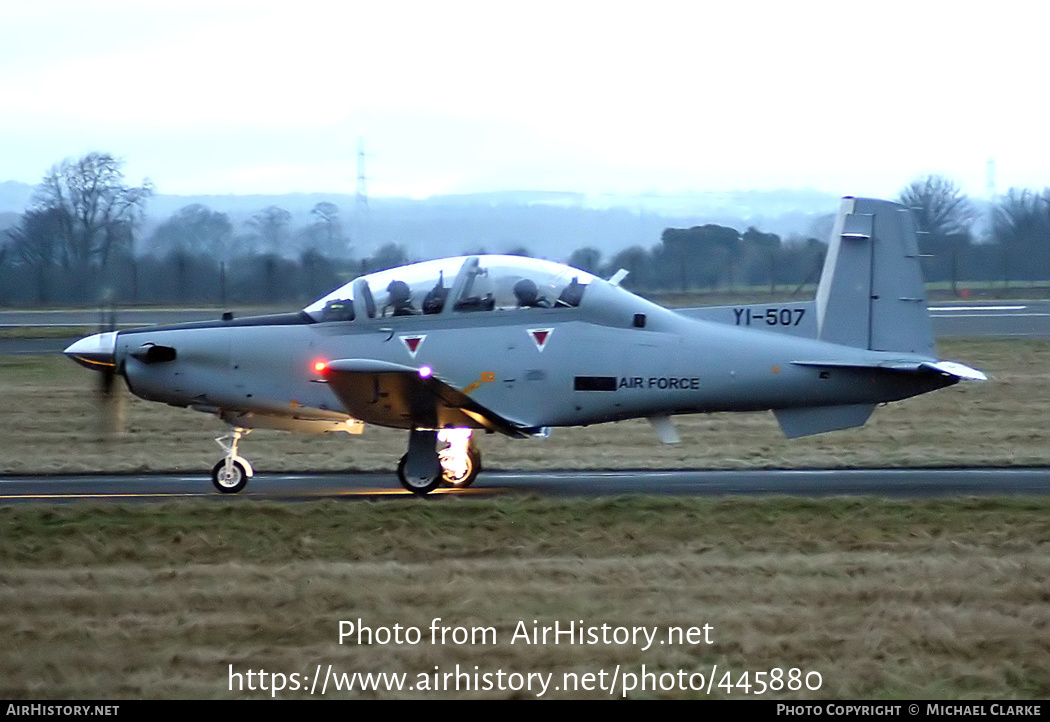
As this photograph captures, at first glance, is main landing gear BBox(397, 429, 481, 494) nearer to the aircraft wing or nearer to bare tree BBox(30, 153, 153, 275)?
the aircraft wing

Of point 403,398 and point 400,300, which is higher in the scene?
point 400,300

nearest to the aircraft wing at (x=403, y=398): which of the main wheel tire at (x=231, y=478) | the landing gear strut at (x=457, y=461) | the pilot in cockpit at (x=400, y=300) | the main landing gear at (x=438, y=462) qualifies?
the main landing gear at (x=438, y=462)

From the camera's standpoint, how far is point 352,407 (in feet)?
39.7

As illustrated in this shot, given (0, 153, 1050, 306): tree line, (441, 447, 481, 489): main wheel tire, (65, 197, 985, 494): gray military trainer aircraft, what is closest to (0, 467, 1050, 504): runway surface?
(441, 447, 481, 489): main wheel tire

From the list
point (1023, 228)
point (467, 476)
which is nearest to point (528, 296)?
point (467, 476)

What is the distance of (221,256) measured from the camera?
77.8ft

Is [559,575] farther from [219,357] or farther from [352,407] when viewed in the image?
[219,357]

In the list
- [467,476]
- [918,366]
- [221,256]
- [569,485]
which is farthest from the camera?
[221,256]

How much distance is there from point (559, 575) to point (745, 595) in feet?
4.36

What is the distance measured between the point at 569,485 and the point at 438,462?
Result: 1.54 meters

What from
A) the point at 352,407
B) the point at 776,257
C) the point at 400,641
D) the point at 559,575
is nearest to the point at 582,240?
the point at 776,257

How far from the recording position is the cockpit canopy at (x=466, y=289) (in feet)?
39.8

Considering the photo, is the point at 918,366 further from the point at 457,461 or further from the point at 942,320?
the point at 942,320

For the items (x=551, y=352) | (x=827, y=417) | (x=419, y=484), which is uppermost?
(x=551, y=352)
